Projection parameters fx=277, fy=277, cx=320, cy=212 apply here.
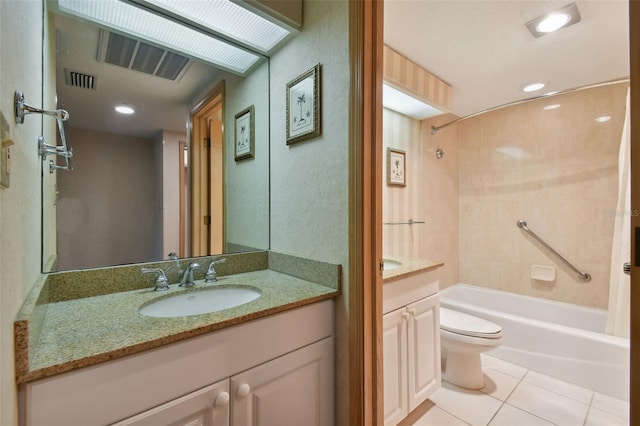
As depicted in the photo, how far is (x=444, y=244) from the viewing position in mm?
3010

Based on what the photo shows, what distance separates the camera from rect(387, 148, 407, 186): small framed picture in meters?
2.35

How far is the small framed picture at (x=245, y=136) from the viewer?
1576 mm

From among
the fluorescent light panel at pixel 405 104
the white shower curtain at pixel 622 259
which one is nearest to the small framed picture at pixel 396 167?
the fluorescent light panel at pixel 405 104

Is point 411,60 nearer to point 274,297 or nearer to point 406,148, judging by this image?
point 406,148

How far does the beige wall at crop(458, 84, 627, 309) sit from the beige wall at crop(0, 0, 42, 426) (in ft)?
10.0

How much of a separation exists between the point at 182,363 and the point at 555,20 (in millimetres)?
2300

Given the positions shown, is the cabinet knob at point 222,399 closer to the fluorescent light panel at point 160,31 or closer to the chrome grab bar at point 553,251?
the fluorescent light panel at point 160,31

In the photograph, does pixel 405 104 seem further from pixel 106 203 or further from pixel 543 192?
pixel 106 203

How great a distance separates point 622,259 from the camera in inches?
74.0

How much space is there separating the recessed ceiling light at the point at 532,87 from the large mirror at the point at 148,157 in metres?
2.16

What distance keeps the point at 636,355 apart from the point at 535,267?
8.00 ft

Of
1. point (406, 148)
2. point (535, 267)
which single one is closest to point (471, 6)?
point (406, 148)

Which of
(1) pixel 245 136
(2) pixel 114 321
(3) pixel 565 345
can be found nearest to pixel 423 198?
(3) pixel 565 345

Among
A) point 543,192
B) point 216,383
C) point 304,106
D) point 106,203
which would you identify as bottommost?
point 216,383
